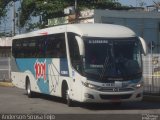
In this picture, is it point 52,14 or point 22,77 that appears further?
point 52,14

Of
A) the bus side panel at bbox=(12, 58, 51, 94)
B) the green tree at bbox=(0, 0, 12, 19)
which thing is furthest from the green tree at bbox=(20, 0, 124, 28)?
the bus side panel at bbox=(12, 58, 51, 94)

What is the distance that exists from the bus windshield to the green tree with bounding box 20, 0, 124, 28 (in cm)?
3647

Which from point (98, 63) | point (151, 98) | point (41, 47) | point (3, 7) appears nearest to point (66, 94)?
point (98, 63)

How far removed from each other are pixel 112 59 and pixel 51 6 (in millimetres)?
37994

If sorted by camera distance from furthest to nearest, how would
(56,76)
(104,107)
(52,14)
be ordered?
1. (52,14)
2. (56,76)
3. (104,107)

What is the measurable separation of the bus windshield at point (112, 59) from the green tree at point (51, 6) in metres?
36.5

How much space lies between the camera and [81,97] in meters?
19.6

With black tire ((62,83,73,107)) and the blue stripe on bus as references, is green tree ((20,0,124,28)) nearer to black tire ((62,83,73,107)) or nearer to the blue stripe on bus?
the blue stripe on bus

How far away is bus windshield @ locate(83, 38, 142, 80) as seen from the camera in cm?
1944

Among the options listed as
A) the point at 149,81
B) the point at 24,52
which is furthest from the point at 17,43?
the point at 149,81

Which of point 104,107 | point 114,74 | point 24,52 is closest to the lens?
point 114,74

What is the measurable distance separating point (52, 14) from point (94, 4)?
4.93 meters

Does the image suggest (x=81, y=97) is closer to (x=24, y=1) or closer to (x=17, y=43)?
(x=17, y=43)

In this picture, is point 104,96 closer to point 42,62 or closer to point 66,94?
point 66,94
